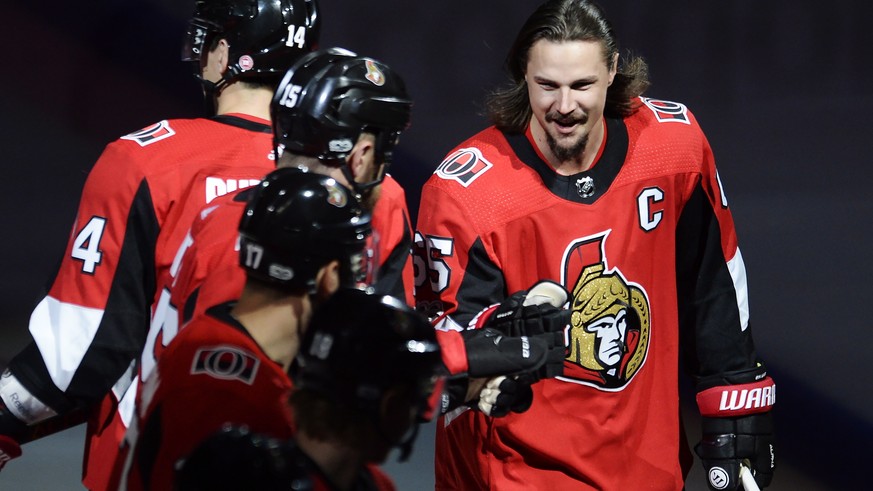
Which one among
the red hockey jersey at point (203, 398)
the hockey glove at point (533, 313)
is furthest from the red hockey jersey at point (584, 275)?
the red hockey jersey at point (203, 398)

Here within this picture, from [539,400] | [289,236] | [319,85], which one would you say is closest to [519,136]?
[539,400]

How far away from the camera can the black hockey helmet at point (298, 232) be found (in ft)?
5.44

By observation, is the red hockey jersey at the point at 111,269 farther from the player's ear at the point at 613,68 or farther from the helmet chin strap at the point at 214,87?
the player's ear at the point at 613,68

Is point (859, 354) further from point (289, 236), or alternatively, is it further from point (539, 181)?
point (289, 236)

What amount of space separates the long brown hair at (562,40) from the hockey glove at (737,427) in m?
0.60

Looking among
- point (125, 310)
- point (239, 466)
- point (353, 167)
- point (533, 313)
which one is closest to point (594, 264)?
point (533, 313)

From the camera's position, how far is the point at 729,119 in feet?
14.5

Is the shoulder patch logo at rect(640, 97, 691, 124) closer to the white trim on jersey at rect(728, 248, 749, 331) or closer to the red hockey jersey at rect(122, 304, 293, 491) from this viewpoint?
the white trim on jersey at rect(728, 248, 749, 331)

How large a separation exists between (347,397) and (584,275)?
1211 millimetres

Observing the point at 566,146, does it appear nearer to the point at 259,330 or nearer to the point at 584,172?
the point at 584,172

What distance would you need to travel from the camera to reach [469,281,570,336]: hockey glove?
2039 mm

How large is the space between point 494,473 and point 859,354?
1.94 m

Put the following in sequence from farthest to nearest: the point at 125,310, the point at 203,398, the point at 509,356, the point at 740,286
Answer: the point at 740,286
the point at 125,310
the point at 509,356
the point at 203,398

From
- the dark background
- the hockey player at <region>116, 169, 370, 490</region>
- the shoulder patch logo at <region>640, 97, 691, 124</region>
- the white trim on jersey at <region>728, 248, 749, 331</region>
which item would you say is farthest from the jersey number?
the dark background
